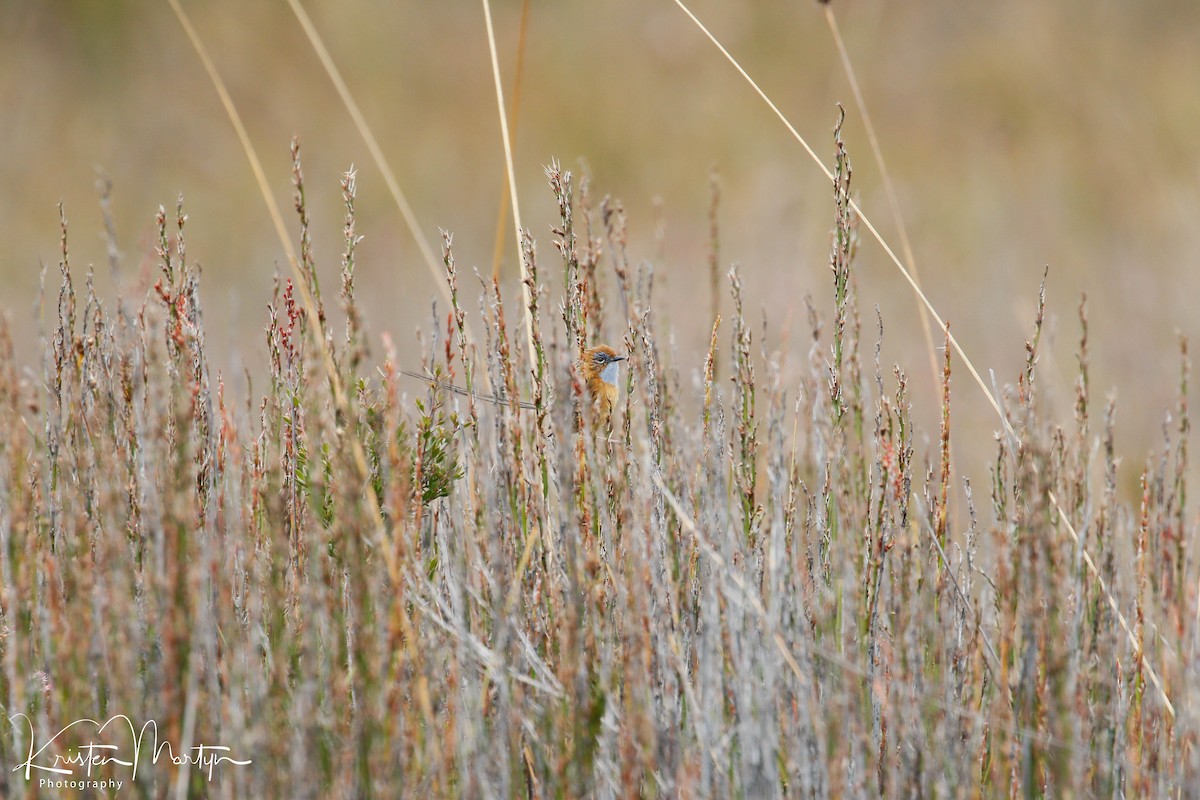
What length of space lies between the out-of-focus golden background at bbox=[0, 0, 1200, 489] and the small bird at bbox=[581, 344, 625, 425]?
4.64 metres

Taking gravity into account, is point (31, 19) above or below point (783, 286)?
above

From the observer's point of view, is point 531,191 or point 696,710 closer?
point 696,710

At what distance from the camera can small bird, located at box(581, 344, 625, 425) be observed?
265 centimetres

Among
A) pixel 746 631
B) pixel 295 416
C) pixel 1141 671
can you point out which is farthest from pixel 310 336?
pixel 1141 671

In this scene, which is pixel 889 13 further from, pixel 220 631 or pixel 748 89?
pixel 220 631

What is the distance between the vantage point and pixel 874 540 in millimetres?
1694

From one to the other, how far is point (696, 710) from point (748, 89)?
843 cm
